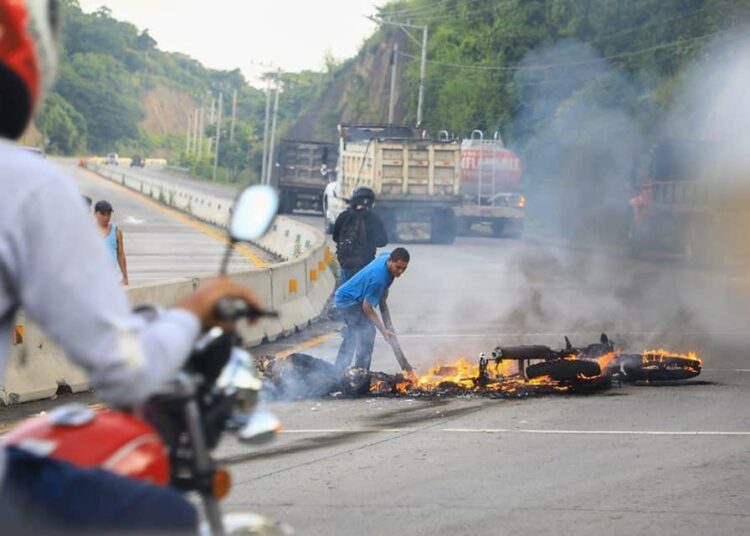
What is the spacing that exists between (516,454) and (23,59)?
7516mm

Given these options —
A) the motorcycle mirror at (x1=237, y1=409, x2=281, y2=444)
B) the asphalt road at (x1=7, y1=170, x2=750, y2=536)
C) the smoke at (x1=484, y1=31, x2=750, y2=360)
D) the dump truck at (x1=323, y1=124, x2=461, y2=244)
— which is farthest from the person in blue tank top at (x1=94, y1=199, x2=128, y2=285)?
the dump truck at (x1=323, y1=124, x2=461, y2=244)

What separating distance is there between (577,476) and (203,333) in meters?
6.28

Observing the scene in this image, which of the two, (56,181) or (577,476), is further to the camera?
(577,476)

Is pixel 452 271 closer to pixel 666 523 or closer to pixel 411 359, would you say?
pixel 411 359

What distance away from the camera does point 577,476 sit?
30.3 ft

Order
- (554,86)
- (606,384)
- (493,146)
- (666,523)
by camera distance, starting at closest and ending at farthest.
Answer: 1. (666,523)
2. (606,384)
3. (493,146)
4. (554,86)

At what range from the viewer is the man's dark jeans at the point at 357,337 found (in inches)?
551

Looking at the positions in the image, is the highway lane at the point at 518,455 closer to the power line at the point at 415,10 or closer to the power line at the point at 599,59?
the power line at the point at 599,59

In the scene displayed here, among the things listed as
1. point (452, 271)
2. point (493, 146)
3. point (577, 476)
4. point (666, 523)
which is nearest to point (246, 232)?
point (666, 523)

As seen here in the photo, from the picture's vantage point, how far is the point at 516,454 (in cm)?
1013

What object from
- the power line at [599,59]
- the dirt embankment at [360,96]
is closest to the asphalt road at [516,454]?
the power line at [599,59]

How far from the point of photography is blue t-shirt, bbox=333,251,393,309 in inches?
541

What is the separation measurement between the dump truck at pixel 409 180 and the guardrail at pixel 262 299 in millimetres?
3128

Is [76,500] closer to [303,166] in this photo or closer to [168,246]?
[168,246]
